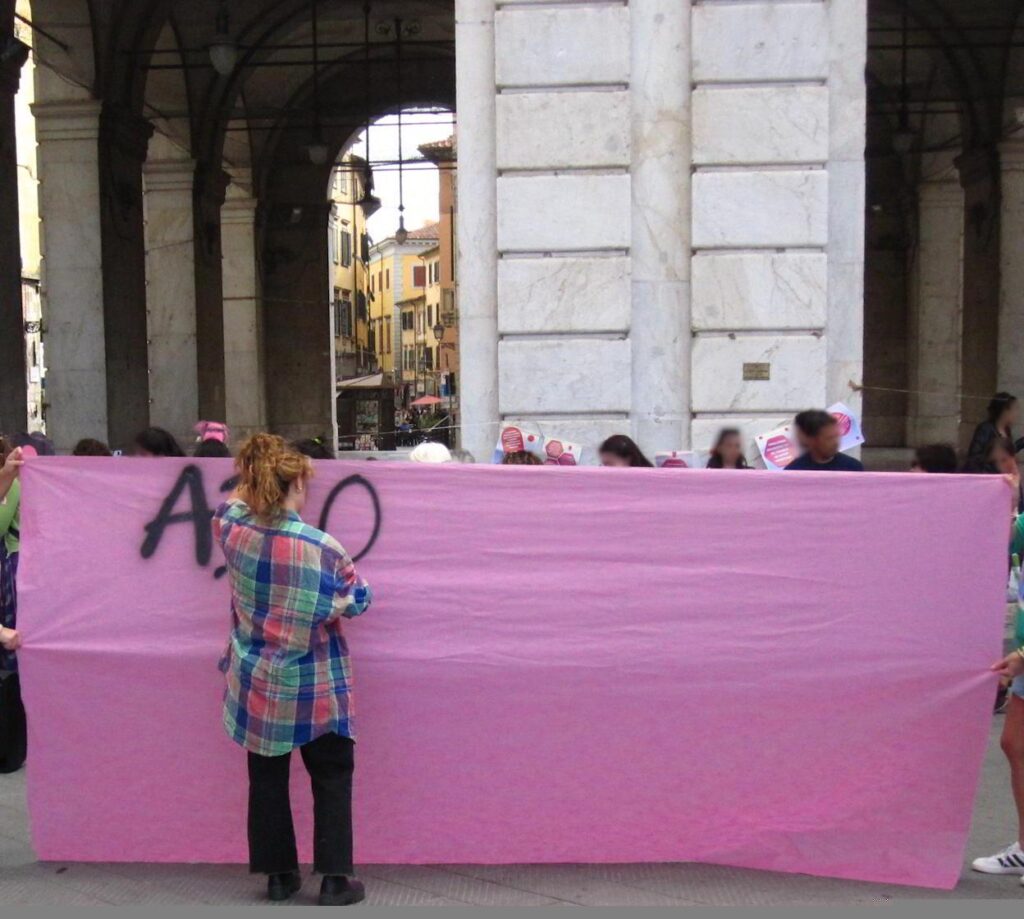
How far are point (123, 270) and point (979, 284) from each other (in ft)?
42.6

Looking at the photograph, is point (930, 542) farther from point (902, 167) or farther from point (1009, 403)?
point (902, 167)

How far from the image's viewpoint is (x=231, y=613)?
14.6 feet

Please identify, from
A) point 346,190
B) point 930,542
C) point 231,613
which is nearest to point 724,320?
point 930,542

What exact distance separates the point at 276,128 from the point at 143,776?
22.4 meters

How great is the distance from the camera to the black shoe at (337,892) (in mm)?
4359

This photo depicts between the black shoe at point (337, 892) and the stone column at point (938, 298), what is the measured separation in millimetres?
20865

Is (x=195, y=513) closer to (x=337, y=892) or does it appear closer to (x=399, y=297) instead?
(x=337, y=892)

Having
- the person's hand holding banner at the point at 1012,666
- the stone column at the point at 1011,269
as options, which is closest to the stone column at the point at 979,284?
the stone column at the point at 1011,269

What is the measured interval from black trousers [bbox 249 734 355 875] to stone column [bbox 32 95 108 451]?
1222 cm

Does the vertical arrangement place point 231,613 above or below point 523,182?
below

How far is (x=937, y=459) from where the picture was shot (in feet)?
20.4

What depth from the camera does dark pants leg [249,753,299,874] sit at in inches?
170

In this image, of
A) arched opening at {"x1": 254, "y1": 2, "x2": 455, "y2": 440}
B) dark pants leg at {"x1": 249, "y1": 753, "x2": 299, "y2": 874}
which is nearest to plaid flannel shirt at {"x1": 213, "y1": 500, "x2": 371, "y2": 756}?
dark pants leg at {"x1": 249, "y1": 753, "x2": 299, "y2": 874}

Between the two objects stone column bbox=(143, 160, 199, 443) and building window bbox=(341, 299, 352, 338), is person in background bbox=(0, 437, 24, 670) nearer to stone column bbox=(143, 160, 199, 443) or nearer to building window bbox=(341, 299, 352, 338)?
stone column bbox=(143, 160, 199, 443)
